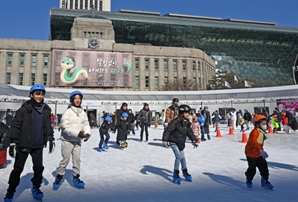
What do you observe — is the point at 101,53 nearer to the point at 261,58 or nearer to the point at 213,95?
the point at 213,95

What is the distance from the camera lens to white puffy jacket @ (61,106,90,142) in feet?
12.1

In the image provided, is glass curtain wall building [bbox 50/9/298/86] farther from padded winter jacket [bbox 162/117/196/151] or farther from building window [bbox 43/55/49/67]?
padded winter jacket [bbox 162/117/196/151]

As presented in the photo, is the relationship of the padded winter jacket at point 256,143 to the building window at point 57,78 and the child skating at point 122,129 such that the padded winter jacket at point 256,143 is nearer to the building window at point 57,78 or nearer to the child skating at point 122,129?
the child skating at point 122,129

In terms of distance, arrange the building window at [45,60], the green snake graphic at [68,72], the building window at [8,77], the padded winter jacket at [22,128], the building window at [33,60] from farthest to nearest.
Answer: the building window at [45,60]
the building window at [33,60]
the building window at [8,77]
the green snake graphic at [68,72]
the padded winter jacket at [22,128]

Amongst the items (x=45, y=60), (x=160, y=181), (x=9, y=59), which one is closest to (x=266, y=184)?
(x=160, y=181)

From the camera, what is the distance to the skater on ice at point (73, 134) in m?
3.69

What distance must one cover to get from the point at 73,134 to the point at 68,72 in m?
42.5

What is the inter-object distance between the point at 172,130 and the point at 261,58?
82.4 meters

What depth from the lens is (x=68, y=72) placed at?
43.2 meters

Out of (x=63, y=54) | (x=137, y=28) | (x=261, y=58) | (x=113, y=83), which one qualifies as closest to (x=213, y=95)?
(x=113, y=83)

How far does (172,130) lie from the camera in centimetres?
413

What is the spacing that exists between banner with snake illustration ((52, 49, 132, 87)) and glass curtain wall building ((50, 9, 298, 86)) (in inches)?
709

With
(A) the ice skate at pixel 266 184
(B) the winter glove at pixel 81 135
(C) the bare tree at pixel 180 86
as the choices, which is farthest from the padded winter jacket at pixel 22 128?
(C) the bare tree at pixel 180 86

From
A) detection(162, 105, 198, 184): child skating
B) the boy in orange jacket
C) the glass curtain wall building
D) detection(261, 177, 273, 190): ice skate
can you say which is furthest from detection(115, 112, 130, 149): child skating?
the glass curtain wall building
